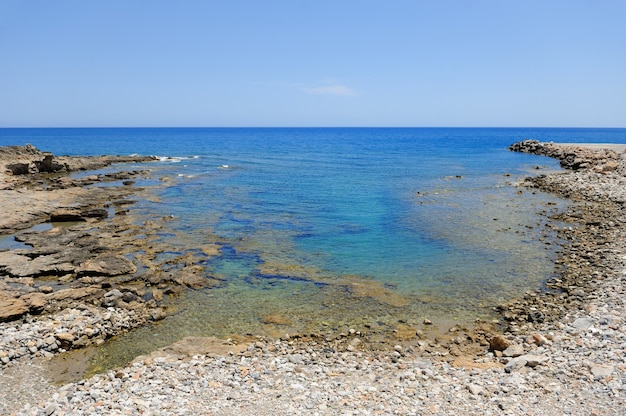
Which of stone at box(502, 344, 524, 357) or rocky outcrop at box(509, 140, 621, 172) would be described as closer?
stone at box(502, 344, 524, 357)

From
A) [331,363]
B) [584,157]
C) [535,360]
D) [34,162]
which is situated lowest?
[331,363]

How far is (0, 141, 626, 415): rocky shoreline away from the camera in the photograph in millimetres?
10148

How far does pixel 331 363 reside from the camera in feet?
41.8

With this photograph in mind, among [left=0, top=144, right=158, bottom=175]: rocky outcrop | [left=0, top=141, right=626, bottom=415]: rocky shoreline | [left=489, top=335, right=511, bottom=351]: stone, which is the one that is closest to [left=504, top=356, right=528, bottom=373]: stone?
[left=0, top=141, right=626, bottom=415]: rocky shoreline

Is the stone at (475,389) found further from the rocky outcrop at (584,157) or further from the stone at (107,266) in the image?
the rocky outcrop at (584,157)

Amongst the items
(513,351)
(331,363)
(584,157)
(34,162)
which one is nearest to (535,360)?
(513,351)

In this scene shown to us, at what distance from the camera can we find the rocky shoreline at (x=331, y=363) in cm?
1015

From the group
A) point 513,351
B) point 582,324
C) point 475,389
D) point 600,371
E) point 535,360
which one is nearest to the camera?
point 475,389

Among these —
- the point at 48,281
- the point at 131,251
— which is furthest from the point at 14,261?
the point at 131,251

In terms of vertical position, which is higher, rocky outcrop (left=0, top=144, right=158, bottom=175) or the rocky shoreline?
rocky outcrop (left=0, top=144, right=158, bottom=175)

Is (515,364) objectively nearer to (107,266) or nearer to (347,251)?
(347,251)

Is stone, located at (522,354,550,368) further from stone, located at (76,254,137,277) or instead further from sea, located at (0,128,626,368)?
stone, located at (76,254,137,277)

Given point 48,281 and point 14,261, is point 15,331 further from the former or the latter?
point 14,261

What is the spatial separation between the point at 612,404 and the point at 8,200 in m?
37.9
